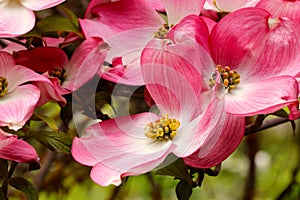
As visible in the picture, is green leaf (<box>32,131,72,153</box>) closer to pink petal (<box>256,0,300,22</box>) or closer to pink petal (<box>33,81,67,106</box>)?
pink petal (<box>33,81,67,106</box>)

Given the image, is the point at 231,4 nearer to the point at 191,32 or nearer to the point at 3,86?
the point at 191,32

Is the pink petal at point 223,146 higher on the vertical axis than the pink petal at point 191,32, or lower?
lower

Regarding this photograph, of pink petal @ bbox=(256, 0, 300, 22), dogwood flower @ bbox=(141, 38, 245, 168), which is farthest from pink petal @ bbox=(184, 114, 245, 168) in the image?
pink petal @ bbox=(256, 0, 300, 22)

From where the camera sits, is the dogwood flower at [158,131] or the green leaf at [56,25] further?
the green leaf at [56,25]

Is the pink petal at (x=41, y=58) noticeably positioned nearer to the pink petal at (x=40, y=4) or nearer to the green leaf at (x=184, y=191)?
the pink petal at (x=40, y=4)

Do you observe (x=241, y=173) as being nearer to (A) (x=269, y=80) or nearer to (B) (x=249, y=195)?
(B) (x=249, y=195)

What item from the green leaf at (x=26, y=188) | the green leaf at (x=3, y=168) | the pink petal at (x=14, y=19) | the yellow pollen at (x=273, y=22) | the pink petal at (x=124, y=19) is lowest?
the green leaf at (x=26, y=188)

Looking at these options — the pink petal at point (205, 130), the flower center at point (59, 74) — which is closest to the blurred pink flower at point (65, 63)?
the flower center at point (59, 74)
